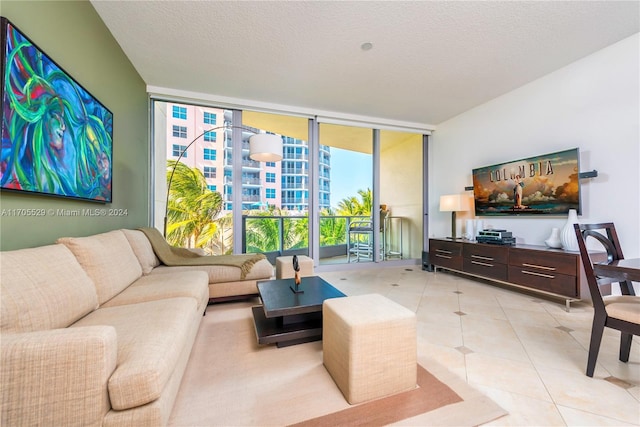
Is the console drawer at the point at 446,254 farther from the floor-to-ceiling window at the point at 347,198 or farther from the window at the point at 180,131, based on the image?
the window at the point at 180,131

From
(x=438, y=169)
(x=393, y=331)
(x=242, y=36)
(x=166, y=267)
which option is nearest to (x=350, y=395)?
(x=393, y=331)

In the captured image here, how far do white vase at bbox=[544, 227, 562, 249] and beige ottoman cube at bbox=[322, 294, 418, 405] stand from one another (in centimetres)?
278

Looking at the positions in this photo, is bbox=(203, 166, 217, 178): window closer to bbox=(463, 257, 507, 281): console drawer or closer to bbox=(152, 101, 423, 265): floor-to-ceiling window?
bbox=(152, 101, 423, 265): floor-to-ceiling window

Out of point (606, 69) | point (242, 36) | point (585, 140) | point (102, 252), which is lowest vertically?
point (102, 252)

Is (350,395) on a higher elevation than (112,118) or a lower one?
lower

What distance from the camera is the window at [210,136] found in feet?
12.7

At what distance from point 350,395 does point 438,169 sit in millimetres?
4679

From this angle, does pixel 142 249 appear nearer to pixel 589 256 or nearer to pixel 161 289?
pixel 161 289

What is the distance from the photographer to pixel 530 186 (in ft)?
11.1

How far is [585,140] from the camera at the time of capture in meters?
2.91

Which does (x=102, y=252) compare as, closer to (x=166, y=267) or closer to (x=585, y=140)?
(x=166, y=267)

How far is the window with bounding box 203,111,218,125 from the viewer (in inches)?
155

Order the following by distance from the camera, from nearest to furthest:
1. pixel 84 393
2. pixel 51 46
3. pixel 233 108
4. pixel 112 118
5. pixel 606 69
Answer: pixel 84 393
pixel 51 46
pixel 112 118
pixel 606 69
pixel 233 108

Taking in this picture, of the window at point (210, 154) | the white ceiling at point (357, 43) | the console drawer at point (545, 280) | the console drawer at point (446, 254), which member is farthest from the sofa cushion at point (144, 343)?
the console drawer at point (446, 254)
